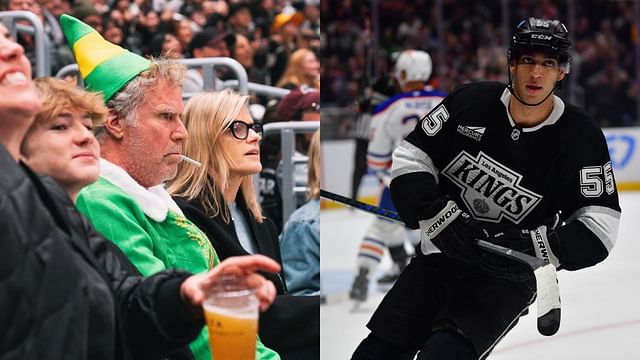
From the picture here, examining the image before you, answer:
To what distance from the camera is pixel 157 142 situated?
2449 millimetres

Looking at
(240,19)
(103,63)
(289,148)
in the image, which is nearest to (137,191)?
(103,63)

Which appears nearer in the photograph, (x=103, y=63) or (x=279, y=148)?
(x=103, y=63)

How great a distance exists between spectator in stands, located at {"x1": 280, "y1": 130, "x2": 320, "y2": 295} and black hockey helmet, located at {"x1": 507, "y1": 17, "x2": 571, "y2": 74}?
25.7 inches

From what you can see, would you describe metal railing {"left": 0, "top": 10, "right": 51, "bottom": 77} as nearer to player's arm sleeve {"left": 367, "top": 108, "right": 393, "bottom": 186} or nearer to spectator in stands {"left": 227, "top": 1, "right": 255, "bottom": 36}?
player's arm sleeve {"left": 367, "top": 108, "right": 393, "bottom": 186}

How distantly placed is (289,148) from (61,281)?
6.30ft

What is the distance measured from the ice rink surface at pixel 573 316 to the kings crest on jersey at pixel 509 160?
65.2 inches

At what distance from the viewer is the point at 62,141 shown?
6.51 feet

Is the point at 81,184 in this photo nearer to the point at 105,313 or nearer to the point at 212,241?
the point at 105,313

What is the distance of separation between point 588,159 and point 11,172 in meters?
1.72

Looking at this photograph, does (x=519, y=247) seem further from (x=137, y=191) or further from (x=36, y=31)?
(x=36, y=31)

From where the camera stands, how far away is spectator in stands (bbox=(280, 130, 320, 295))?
3.13 m

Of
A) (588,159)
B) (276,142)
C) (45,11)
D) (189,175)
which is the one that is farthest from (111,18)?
(588,159)

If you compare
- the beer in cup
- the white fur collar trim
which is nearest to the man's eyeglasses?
the white fur collar trim

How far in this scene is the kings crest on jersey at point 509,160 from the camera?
3035 mm
